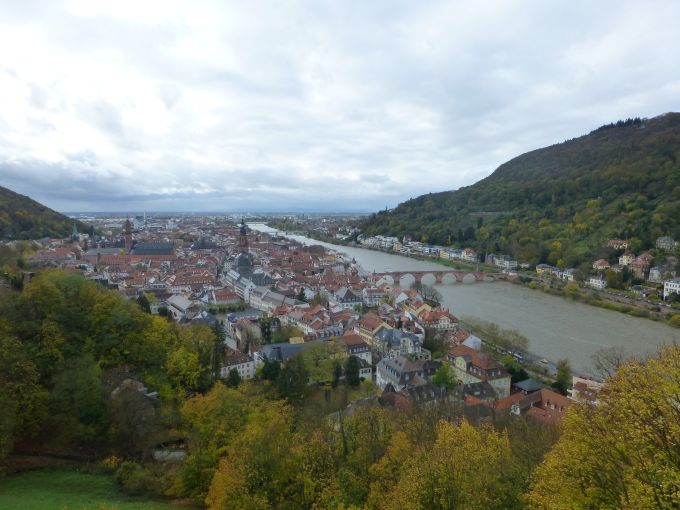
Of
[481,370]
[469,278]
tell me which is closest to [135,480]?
[481,370]

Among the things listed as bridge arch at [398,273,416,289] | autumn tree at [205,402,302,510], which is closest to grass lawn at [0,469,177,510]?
autumn tree at [205,402,302,510]

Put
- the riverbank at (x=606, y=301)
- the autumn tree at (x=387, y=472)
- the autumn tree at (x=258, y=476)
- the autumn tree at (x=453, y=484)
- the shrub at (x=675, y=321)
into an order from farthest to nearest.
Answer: the riverbank at (x=606, y=301) < the shrub at (x=675, y=321) < the autumn tree at (x=258, y=476) < the autumn tree at (x=387, y=472) < the autumn tree at (x=453, y=484)

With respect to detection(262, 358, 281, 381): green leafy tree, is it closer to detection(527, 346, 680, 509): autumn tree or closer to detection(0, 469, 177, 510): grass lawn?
detection(0, 469, 177, 510): grass lawn

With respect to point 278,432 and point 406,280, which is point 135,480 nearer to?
point 278,432

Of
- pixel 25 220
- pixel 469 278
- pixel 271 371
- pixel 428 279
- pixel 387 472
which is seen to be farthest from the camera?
pixel 25 220

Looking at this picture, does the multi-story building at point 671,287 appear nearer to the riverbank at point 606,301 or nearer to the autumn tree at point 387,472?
the riverbank at point 606,301

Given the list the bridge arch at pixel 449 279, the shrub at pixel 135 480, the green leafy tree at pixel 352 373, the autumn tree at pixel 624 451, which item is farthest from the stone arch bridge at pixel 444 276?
the autumn tree at pixel 624 451
